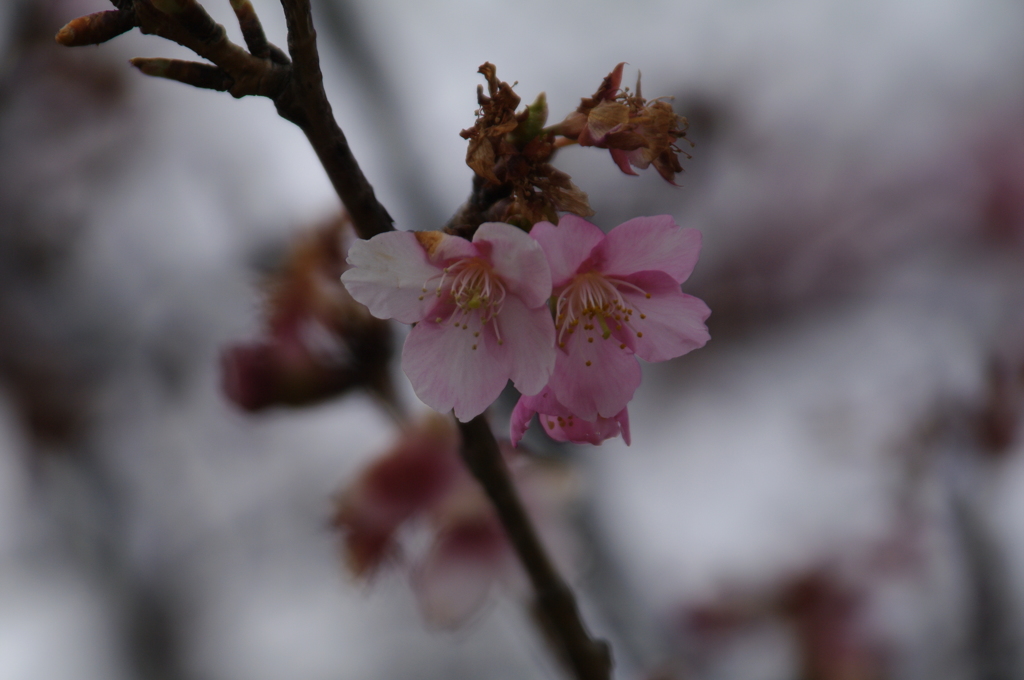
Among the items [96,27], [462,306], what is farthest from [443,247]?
[96,27]

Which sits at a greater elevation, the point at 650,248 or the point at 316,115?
the point at 316,115

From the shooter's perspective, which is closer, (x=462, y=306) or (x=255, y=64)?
(x=255, y=64)

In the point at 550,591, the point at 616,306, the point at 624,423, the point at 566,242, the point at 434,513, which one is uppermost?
the point at 566,242

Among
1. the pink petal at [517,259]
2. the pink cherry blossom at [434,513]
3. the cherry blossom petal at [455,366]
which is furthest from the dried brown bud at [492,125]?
the pink cherry blossom at [434,513]

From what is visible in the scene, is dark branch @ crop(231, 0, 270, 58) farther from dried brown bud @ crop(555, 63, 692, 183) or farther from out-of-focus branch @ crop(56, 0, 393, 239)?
dried brown bud @ crop(555, 63, 692, 183)

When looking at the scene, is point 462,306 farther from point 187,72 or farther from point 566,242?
point 187,72

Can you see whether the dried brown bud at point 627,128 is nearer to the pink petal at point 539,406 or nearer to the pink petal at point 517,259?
the pink petal at point 517,259
